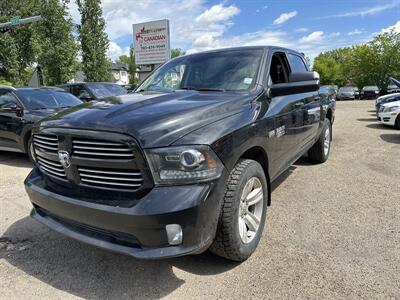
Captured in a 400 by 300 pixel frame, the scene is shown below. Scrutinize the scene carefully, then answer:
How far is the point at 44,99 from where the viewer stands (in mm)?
7508

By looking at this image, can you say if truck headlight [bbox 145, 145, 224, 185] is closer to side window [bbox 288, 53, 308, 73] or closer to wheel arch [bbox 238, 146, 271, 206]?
wheel arch [bbox 238, 146, 271, 206]

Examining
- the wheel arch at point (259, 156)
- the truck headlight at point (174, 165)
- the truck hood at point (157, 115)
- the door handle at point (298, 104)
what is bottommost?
the wheel arch at point (259, 156)

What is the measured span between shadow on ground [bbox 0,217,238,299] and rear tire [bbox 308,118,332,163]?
12.0ft

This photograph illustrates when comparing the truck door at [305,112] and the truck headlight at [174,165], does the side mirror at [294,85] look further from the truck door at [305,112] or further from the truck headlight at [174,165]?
the truck headlight at [174,165]

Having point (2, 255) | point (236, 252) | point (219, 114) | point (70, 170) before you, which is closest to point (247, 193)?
point (236, 252)

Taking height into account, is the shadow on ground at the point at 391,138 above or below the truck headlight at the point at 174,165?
below

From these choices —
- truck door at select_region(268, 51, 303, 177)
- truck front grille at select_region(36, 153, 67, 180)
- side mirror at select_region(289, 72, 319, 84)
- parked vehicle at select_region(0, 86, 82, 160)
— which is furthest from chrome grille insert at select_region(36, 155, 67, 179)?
parked vehicle at select_region(0, 86, 82, 160)

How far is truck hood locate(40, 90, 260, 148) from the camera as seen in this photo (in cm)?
236

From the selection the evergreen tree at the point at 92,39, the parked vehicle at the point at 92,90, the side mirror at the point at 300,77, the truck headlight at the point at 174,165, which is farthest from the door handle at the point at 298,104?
the evergreen tree at the point at 92,39

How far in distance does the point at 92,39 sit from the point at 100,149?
2277 cm

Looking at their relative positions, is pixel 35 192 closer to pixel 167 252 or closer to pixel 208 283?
pixel 167 252

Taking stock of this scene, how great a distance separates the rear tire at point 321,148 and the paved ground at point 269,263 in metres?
1.54

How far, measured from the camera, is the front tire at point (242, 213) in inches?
102

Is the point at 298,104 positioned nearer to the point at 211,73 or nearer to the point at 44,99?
the point at 211,73
